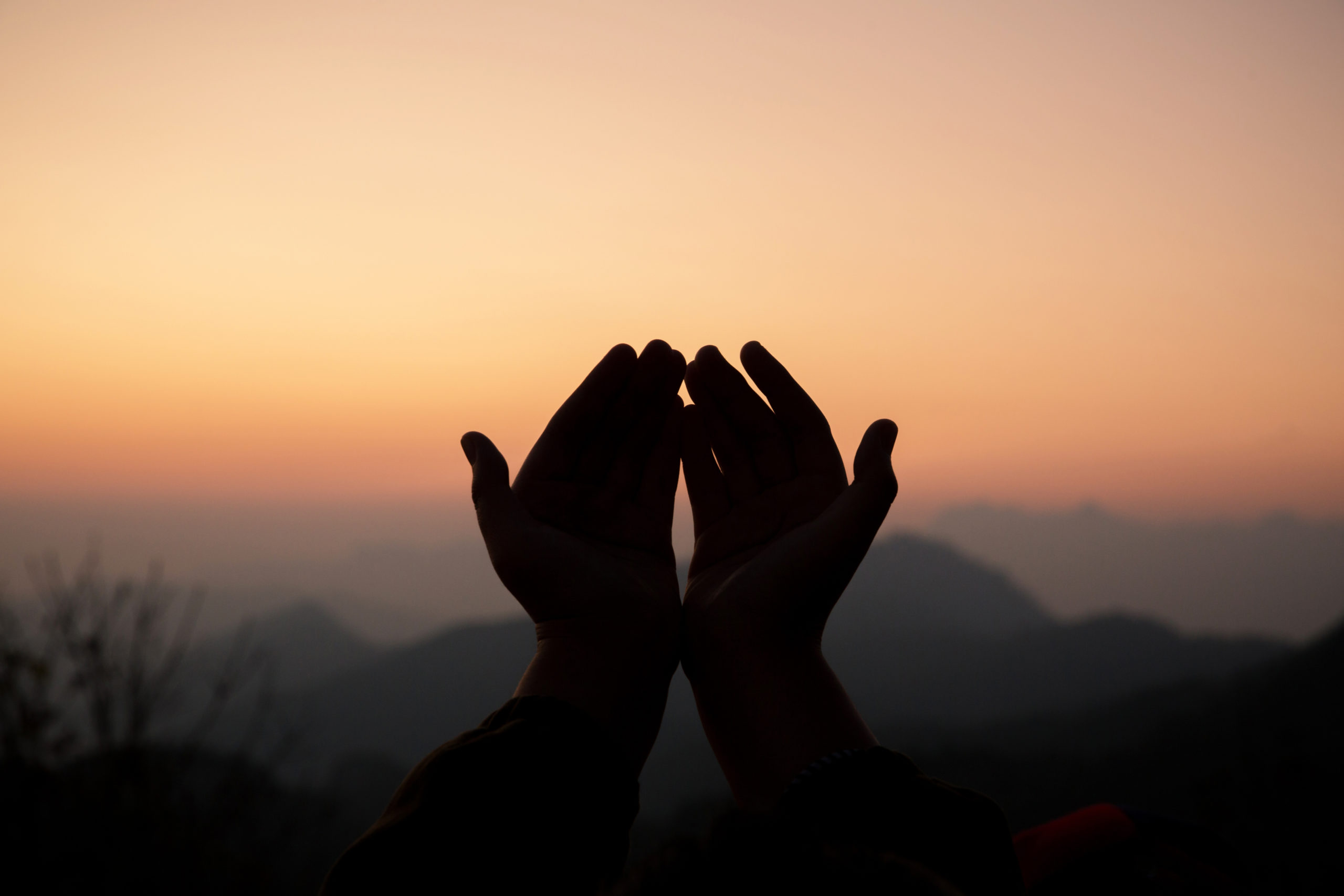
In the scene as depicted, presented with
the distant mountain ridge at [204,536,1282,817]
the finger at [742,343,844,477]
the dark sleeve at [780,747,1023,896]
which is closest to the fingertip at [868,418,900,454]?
the finger at [742,343,844,477]

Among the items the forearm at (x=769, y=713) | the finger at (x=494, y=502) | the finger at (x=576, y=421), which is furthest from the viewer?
the finger at (x=576, y=421)

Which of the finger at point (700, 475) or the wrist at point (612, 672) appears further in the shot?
the finger at point (700, 475)

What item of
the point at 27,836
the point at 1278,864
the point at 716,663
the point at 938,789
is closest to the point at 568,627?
the point at 716,663

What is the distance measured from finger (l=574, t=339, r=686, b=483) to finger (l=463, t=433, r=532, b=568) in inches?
10.8

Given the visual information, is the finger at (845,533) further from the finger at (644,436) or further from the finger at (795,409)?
the finger at (644,436)

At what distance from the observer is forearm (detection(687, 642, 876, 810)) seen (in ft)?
6.33

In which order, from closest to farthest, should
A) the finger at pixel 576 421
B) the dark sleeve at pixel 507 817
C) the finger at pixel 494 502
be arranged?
the dark sleeve at pixel 507 817, the finger at pixel 494 502, the finger at pixel 576 421

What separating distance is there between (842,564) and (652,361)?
0.92 m

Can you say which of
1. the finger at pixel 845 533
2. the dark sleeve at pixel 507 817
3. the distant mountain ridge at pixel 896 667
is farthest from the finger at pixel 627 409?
the distant mountain ridge at pixel 896 667

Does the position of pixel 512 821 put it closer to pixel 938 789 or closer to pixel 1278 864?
pixel 938 789

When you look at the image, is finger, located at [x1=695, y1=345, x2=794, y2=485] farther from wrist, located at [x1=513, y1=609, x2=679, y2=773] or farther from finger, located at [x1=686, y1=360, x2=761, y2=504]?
wrist, located at [x1=513, y1=609, x2=679, y2=773]

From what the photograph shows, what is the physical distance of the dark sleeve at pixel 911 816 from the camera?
4.83 ft

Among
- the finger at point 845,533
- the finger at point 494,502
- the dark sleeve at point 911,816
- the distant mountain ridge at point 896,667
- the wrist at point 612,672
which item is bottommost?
the distant mountain ridge at point 896,667

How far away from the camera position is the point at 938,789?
160 cm
